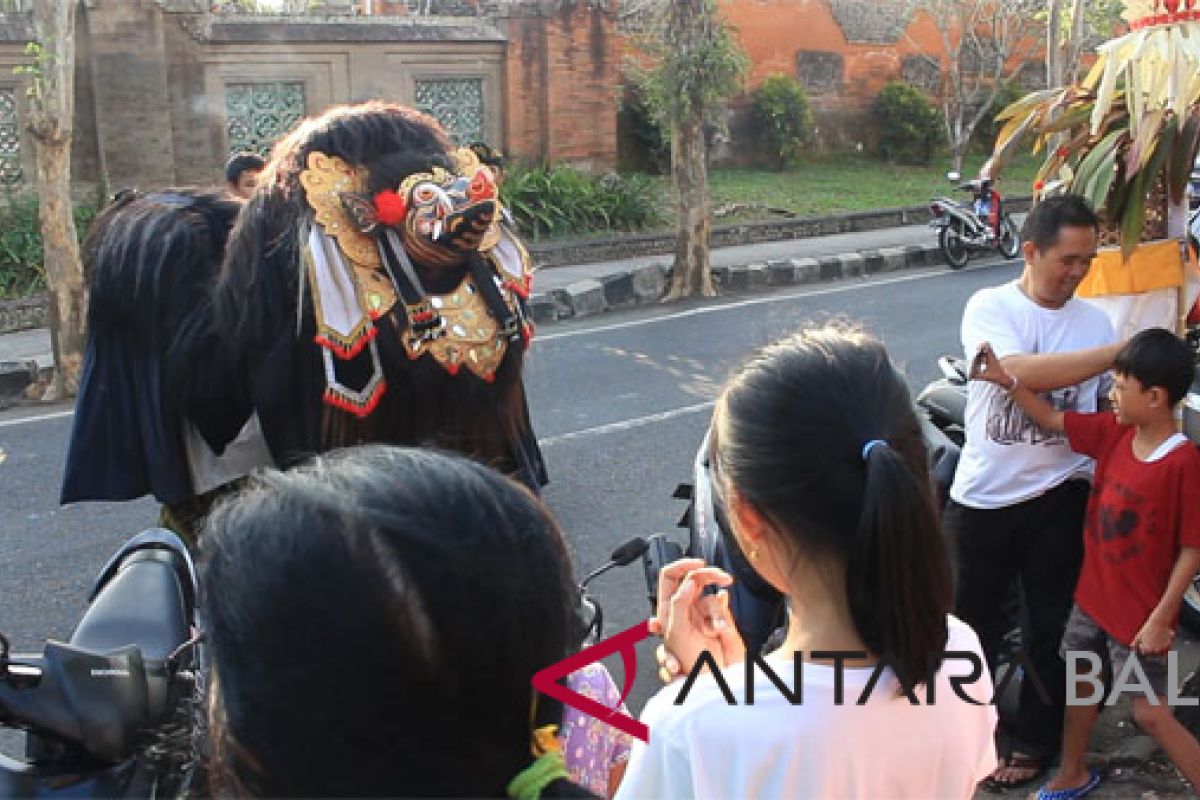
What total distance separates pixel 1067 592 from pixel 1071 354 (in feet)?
2.37

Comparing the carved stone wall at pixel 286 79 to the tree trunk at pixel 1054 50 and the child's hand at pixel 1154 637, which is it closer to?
the tree trunk at pixel 1054 50

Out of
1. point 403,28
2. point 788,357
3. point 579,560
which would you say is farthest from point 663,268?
point 788,357

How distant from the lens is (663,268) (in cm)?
1212

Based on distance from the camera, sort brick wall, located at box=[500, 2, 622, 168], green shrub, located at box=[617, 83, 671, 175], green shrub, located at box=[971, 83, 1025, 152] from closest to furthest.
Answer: brick wall, located at box=[500, 2, 622, 168] < green shrub, located at box=[617, 83, 671, 175] < green shrub, located at box=[971, 83, 1025, 152]

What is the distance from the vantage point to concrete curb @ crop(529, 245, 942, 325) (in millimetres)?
10984

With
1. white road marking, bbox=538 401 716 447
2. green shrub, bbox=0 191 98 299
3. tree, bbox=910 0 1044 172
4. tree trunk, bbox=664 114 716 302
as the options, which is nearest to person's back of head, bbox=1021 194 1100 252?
white road marking, bbox=538 401 716 447

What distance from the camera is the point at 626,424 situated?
724 cm

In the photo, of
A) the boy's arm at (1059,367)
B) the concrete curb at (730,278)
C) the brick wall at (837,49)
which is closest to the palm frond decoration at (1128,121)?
the boy's arm at (1059,367)

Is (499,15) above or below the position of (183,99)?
above

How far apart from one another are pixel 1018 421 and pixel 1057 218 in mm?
543

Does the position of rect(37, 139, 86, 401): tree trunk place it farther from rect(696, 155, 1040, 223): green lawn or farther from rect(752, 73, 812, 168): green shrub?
rect(752, 73, 812, 168): green shrub

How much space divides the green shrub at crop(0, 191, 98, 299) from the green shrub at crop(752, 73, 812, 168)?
10713 millimetres

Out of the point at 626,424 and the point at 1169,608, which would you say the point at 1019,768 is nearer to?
the point at 1169,608

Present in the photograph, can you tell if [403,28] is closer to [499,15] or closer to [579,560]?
[499,15]
